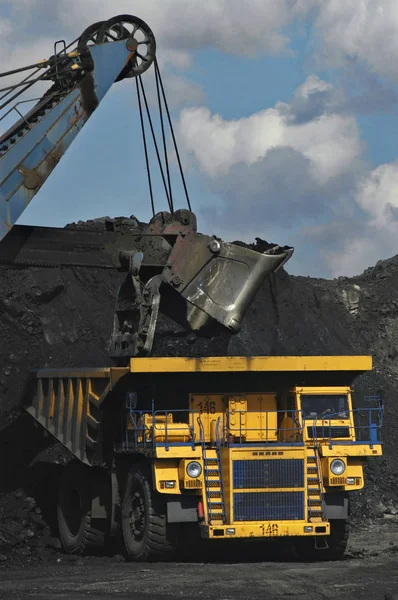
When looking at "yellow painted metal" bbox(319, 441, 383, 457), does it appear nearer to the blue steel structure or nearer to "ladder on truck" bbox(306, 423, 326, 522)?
"ladder on truck" bbox(306, 423, 326, 522)

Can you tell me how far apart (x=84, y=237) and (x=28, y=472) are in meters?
6.91

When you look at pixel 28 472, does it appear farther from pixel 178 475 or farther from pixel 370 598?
pixel 370 598

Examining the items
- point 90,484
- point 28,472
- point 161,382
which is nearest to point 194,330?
point 161,382

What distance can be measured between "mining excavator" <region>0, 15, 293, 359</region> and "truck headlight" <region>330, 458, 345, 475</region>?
2539 mm

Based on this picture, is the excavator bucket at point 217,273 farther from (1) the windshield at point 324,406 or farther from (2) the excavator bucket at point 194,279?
(1) the windshield at point 324,406

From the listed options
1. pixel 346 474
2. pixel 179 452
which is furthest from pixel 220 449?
pixel 346 474

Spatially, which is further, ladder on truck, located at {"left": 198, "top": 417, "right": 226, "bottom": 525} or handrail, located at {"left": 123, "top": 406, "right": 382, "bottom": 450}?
handrail, located at {"left": 123, "top": 406, "right": 382, "bottom": 450}

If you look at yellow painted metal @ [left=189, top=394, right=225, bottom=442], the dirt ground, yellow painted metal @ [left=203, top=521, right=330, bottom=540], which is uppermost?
yellow painted metal @ [left=189, top=394, right=225, bottom=442]

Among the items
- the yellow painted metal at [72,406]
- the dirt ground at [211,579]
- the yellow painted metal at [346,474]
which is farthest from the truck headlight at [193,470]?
→ the yellow painted metal at [72,406]

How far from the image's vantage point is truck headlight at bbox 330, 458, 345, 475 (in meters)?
17.6

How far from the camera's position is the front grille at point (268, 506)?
17.1 meters

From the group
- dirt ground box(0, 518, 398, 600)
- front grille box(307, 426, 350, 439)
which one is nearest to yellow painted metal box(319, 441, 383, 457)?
front grille box(307, 426, 350, 439)

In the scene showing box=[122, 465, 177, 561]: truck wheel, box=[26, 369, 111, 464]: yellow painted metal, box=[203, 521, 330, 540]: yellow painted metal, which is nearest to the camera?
box=[203, 521, 330, 540]: yellow painted metal

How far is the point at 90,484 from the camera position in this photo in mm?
20219
